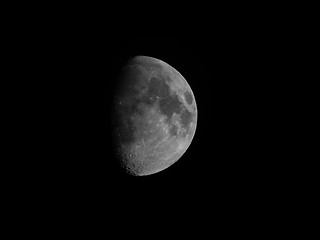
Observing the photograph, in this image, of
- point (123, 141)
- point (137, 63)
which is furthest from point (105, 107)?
point (137, 63)

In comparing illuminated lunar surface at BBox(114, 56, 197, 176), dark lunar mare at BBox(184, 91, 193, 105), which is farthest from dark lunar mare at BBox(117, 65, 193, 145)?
dark lunar mare at BBox(184, 91, 193, 105)

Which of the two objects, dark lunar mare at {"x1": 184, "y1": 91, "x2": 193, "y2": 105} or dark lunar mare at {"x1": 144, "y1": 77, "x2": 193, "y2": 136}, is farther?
dark lunar mare at {"x1": 184, "y1": 91, "x2": 193, "y2": 105}

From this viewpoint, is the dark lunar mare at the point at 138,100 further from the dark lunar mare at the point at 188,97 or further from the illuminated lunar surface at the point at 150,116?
the dark lunar mare at the point at 188,97

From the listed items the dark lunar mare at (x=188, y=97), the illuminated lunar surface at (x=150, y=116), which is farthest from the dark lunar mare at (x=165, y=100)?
the dark lunar mare at (x=188, y=97)

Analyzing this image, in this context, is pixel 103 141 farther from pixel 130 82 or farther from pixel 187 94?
pixel 187 94

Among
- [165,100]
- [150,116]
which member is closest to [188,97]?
[165,100]

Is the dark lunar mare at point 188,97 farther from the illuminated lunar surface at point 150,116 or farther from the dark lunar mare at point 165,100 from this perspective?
the dark lunar mare at point 165,100

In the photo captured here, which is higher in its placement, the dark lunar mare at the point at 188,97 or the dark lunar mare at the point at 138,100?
the dark lunar mare at the point at 188,97

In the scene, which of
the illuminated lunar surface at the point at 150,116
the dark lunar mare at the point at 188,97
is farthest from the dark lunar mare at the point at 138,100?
the dark lunar mare at the point at 188,97

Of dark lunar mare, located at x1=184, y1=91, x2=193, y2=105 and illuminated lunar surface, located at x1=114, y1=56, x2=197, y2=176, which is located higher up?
dark lunar mare, located at x1=184, y1=91, x2=193, y2=105

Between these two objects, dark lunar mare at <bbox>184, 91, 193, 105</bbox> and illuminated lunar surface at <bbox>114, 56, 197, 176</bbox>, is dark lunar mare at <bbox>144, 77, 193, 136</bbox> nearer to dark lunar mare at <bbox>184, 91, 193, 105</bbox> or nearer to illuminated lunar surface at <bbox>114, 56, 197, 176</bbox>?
illuminated lunar surface at <bbox>114, 56, 197, 176</bbox>

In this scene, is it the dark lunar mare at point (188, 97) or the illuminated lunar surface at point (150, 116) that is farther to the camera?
the dark lunar mare at point (188, 97)
